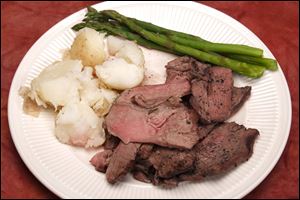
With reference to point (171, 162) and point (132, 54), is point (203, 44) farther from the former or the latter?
point (171, 162)

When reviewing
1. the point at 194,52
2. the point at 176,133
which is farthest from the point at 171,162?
the point at 194,52

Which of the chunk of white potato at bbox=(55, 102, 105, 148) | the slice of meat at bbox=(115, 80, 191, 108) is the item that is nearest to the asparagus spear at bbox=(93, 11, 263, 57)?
the slice of meat at bbox=(115, 80, 191, 108)

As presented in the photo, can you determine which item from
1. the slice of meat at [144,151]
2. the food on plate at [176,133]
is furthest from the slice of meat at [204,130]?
the slice of meat at [144,151]

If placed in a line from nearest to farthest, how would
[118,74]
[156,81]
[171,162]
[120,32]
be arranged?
[171,162]
[118,74]
[156,81]
[120,32]

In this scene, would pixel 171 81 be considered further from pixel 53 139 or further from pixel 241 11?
pixel 241 11

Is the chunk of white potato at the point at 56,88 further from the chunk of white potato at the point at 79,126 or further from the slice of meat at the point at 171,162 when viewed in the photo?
the slice of meat at the point at 171,162
